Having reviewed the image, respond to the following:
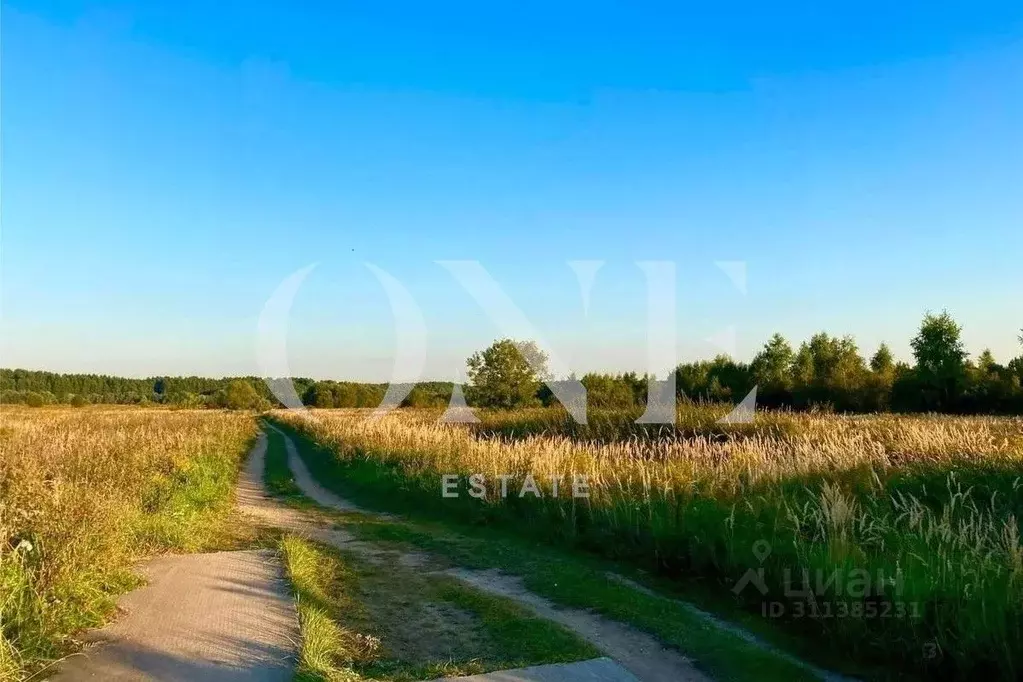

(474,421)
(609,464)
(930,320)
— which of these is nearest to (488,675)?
(609,464)

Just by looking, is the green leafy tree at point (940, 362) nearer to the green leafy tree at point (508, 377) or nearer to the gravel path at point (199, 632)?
the green leafy tree at point (508, 377)

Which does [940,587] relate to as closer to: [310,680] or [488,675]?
[488,675]

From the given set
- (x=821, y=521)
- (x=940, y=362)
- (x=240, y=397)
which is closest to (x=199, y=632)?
(x=821, y=521)

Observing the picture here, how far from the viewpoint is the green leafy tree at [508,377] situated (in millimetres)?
41875

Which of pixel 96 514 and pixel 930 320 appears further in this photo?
pixel 930 320

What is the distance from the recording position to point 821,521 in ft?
22.1

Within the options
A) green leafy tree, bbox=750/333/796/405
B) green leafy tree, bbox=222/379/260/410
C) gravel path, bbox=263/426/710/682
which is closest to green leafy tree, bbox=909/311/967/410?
green leafy tree, bbox=750/333/796/405

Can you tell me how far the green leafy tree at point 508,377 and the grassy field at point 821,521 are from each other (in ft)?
82.8

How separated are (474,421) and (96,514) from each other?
20.5 metres

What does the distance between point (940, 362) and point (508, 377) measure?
25263 millimetres

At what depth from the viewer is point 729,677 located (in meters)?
4.93

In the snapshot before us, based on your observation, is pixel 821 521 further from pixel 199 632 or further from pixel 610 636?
pixel 199 632

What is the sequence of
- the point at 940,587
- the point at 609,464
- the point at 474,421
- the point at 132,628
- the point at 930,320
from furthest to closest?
the point at 930,320 → the point at 474,421 → the point at 609,464 → the point at 132,628 → the point at 940,587

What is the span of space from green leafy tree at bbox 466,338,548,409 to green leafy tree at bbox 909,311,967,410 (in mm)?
22279
